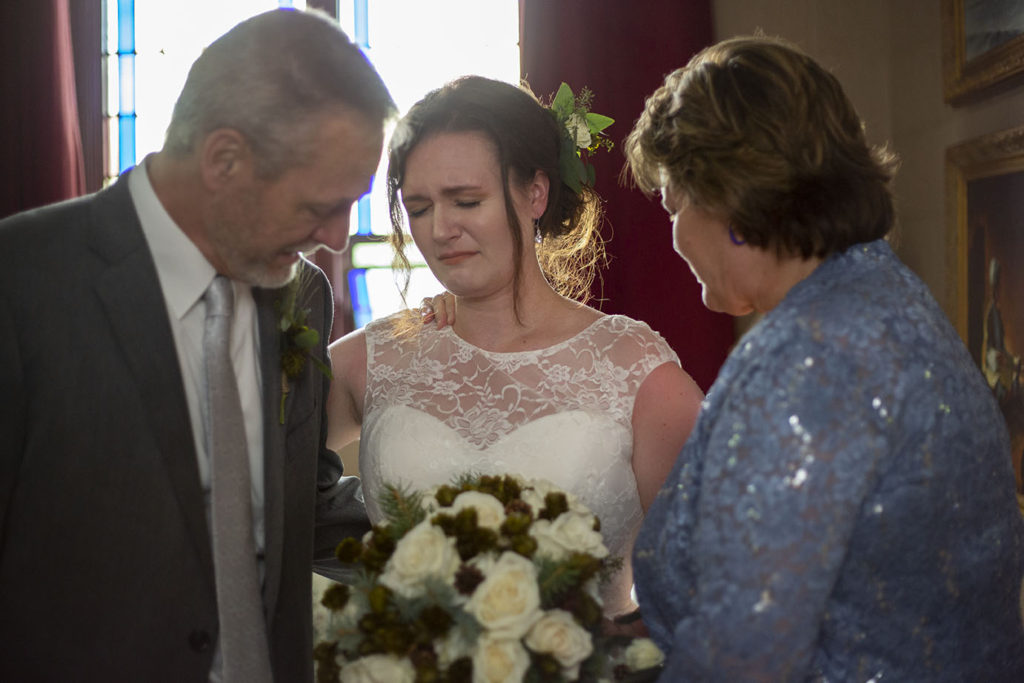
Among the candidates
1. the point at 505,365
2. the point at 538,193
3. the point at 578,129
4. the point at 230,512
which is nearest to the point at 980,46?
Answer: the point at 578,129

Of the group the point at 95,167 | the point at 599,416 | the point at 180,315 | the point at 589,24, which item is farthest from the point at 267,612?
the point at 95,167

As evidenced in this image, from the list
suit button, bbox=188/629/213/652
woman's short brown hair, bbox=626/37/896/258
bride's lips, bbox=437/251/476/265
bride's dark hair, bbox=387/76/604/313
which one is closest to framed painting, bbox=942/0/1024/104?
bride's dark hair, bbox=387/76/604/313

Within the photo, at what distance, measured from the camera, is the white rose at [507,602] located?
4.79ft

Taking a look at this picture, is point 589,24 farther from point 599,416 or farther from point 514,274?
point 599,416

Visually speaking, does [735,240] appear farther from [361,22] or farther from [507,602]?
[361,22]

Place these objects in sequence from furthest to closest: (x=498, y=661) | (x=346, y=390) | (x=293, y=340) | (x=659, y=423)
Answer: (x=346, y=390) → (x=659, y=423) → (x=293, y=340) → (x=498, y=661)

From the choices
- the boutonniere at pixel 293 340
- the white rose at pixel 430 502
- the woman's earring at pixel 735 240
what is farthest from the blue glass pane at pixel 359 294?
the woman's earring at pixel 735 240

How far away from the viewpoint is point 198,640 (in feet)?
5.51

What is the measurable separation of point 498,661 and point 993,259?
2.47 meters

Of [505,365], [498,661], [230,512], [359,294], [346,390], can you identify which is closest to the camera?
[498,661]

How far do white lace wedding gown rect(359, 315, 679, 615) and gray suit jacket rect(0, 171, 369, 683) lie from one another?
755mm

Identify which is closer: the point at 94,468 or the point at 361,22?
the point at 94,468

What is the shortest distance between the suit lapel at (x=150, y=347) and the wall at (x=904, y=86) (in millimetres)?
2651

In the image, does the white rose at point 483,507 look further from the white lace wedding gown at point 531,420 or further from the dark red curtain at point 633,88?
the dark red curtain at point 633,88
